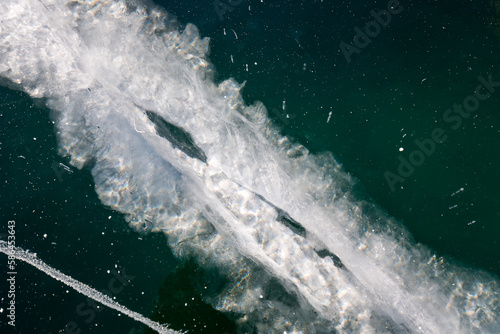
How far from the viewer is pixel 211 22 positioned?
12.4 feet

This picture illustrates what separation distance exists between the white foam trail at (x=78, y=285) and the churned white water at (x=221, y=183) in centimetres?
74

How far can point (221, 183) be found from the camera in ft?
11.1

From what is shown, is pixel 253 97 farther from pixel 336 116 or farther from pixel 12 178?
pixel 12 178

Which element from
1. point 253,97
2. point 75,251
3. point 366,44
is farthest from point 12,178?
point 366,44

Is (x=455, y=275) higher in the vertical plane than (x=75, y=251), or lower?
higher

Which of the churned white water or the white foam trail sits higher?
the churned white water

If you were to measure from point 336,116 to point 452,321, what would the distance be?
271cm

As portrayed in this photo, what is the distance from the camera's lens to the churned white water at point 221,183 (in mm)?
3260

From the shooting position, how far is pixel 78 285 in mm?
3309

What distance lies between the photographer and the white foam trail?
3287 millimetres

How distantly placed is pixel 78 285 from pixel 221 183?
2.02m

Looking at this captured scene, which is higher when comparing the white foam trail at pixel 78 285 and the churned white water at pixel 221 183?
the churned white water at pixel 221 183

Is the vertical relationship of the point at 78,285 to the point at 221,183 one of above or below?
below

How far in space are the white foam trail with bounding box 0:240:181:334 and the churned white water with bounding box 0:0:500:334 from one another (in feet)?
2.43
